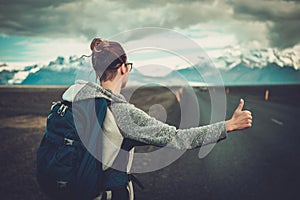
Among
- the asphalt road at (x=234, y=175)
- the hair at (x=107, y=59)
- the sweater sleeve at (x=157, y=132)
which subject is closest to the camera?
the sweater sleeve at (x=157, y=132)

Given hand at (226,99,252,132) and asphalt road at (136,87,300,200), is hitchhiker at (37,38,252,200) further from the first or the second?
asphalt road at (136,87,300,200)

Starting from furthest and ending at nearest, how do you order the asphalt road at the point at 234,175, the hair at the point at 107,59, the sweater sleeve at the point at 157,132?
the asphalt road at the point at 234,175 → the hair at the point at 107,59 → the sweater sleeve at the point at 157,132

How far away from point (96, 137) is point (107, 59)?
50cm

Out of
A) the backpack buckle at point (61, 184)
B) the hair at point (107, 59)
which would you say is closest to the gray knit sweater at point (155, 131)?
the hair at point (107, 59)

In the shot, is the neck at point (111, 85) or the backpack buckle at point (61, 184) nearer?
the backpack buckle at point (61, 184)

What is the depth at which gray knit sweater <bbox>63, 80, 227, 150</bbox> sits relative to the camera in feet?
6.19

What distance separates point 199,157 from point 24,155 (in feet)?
13.8

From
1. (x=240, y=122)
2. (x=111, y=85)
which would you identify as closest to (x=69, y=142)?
(x=111, y=85)

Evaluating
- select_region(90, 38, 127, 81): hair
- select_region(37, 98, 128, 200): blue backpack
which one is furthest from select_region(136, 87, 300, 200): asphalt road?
select_region(90, 38, 127, 81): hair

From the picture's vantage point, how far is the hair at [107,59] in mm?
2105

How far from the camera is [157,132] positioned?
188 centimetres

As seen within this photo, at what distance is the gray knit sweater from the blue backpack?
0.34 ft

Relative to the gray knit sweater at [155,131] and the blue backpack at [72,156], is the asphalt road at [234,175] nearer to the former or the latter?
the blue backpack at [72,156]

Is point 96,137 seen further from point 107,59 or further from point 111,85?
point 107,59
